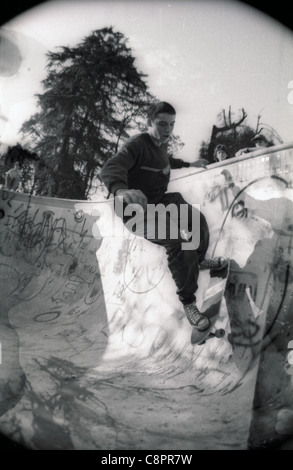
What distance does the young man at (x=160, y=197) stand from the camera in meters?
3.82

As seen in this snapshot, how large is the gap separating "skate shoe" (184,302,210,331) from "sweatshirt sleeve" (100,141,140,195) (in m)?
1.58

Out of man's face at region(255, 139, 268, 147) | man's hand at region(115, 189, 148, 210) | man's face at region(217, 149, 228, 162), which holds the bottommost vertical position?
man's hand at region(115, 189, 148, 210)

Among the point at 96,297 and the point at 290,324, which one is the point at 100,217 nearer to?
the point at 96,297

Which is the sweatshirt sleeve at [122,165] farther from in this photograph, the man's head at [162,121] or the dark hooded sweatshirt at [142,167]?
the man's head at [162,121]

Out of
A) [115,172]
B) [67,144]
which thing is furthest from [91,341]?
[67,144]

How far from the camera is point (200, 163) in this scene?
13.5ft

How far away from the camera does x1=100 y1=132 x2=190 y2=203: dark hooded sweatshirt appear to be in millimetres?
3986

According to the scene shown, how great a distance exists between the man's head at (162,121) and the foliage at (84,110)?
0.72ft

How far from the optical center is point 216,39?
381 cm

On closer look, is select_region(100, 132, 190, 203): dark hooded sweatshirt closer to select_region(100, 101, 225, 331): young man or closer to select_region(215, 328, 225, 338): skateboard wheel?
select_region(100, 101, 225, 331): young man

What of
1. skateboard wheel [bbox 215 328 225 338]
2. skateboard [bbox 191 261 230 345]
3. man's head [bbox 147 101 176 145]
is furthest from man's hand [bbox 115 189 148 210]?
skateboard wheel [bbox 215 328 225 338]

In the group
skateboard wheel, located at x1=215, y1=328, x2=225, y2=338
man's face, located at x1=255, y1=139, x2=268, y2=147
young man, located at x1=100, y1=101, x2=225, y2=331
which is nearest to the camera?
skateboard wheel, located at x1=215, y1=328, x2=225, y2=338

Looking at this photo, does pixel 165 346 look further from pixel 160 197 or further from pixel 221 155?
pixel 221 155

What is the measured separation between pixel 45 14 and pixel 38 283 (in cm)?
371
